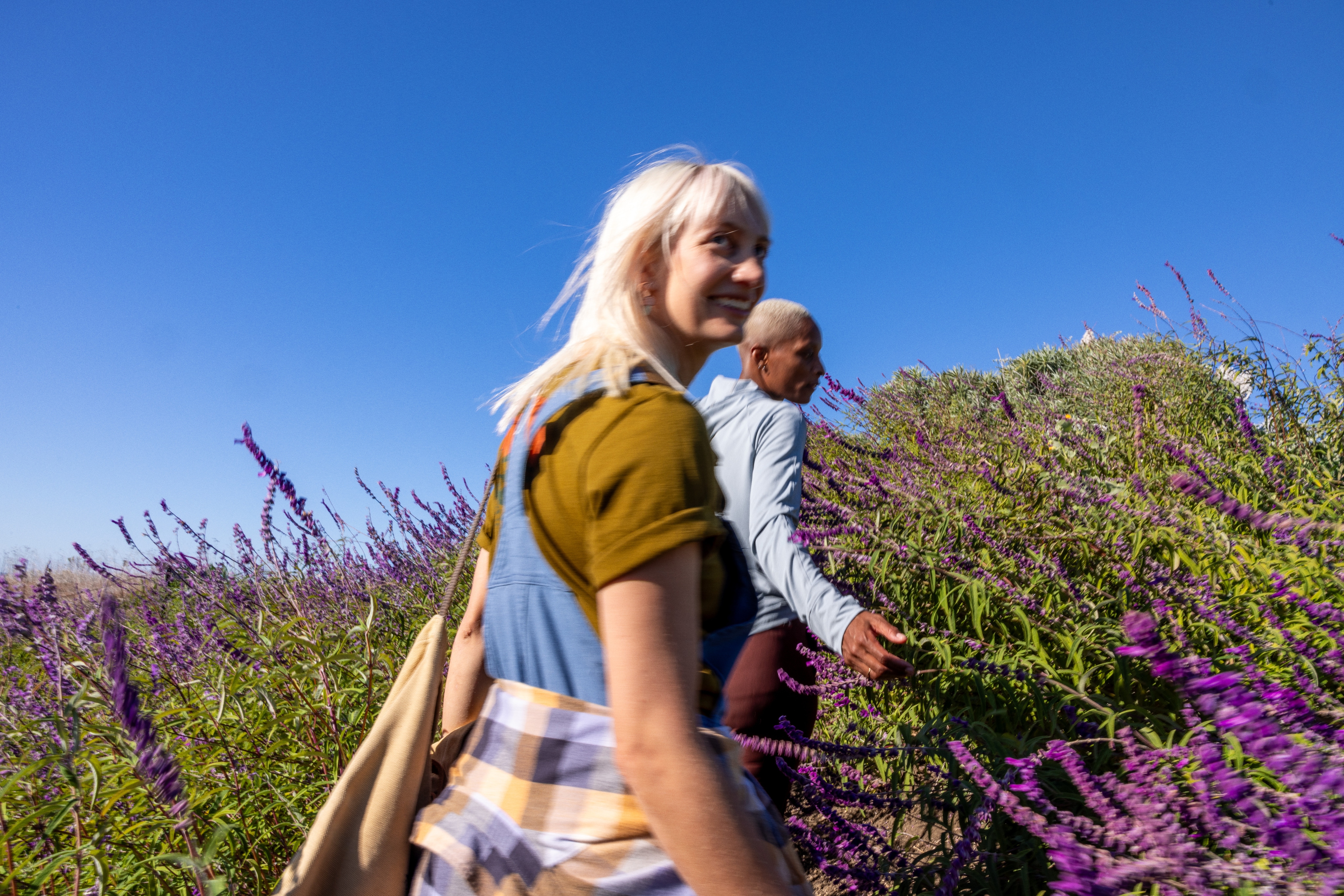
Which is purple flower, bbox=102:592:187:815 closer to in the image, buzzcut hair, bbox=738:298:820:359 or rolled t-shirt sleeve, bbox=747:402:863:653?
rolled t-shirt sleeve, bbox=747:402:863:653

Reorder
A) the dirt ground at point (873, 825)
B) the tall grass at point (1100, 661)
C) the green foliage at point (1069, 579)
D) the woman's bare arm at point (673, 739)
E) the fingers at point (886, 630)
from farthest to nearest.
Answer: the dirt ground at point (873, 825) < the green foliage at point (1069, 579) < the fingers at point (886, 630) < the tall grass at point (1100, 661) < the woman's bare arm at point (673, 739)

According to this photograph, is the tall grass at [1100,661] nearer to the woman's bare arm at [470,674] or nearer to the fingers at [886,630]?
the fingers at [886,630]

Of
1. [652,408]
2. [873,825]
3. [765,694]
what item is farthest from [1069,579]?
[652,408]

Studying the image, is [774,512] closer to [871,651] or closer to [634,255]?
[871,651]

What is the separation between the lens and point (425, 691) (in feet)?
3.59

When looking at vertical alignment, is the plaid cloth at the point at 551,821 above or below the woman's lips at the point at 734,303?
below

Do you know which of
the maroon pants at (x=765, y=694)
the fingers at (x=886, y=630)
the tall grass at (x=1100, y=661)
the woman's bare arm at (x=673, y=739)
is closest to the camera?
the woman's bare arm at (x=673, y=739)

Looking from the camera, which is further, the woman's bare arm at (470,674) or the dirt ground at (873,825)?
the dirt ground at (873,825)

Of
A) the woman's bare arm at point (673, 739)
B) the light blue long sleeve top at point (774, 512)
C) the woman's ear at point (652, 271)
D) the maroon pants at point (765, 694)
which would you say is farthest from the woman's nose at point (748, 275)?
the maroon pants at point (765, 694)

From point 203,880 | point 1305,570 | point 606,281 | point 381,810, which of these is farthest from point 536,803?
point 1305,570

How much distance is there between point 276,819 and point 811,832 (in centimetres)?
160

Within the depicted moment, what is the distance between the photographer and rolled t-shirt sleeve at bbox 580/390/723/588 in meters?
0.82

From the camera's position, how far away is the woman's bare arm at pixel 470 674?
133 centimetres

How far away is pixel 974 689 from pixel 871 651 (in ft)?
3.78
